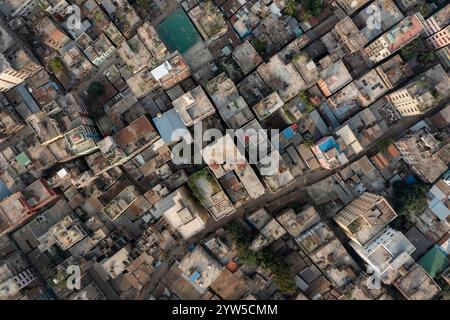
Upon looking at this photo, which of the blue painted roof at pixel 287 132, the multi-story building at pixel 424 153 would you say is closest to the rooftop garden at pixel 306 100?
the blue painted roof at pixel 287 132

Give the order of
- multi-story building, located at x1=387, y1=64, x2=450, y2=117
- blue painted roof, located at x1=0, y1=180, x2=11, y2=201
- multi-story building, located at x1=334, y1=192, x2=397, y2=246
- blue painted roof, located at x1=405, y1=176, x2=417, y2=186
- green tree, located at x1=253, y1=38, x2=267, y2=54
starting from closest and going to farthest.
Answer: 1. multi-story building, located at x1=387, y1=64, x2=450, y2=117
2. multi-story building, located at x1=334, y1=192, x2=397, y2=246
3. blue painted roof, located at x1=0, y1=180, x2=11, y2=201
4. green tree, located at x1=253, y1=38, x2=267, y2=54
5. blue painted roof, located at x1=405, y1=176, x2=417, y2=186

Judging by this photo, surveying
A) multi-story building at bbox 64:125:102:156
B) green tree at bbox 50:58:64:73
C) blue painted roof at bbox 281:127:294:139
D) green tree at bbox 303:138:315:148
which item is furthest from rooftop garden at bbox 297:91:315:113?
green tree at bbox 50:58:64:73

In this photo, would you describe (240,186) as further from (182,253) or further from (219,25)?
(219,25)

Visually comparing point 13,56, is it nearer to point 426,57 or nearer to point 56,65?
point 56,65

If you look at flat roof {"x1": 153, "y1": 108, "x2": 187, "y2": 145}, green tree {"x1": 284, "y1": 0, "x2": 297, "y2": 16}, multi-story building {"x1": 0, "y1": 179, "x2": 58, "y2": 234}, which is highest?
green tree {"x1": 284, "y1": 0, "x2": 297, "y2": 16}

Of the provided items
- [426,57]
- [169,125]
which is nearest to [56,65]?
[169,125]

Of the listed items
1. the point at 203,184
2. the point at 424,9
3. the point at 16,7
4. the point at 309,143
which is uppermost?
the point at 16,7

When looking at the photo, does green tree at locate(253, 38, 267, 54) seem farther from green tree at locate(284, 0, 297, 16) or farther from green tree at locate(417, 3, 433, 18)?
green tree at locate(417, 3, 433, 18)
